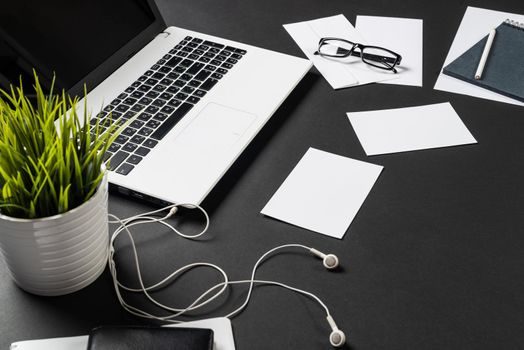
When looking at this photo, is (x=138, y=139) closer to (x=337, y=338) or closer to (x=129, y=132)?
(x=129, y=132)

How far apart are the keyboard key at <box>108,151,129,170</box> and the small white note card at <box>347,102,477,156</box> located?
41 centimetres

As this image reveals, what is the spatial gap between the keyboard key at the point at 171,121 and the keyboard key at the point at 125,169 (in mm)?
80

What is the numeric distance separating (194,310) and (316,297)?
0.53 ft

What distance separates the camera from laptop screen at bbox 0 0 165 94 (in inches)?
37.0

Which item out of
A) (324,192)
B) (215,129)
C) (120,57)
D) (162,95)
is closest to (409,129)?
(324,192)

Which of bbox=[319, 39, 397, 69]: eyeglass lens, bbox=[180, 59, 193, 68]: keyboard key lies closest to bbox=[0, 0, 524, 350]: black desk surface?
bbox=[319, 39, 397, 69]: eyeglass lens

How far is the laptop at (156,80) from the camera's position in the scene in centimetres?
92

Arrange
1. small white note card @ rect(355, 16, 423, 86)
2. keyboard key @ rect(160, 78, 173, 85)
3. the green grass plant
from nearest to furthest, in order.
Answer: the green grass plant → keyboard key @ rect(160, 78, 173, 85) → small white note card @ rect(355, 16, 423, 86)

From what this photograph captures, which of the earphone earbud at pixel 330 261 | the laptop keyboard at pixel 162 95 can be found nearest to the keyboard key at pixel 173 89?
the laptop keyboard at pixel 162 95

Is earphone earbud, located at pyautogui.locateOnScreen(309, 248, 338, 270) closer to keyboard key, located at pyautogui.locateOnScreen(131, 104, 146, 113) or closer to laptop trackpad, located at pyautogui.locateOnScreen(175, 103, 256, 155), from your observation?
laptop trackpad, located at pyautogui.locateOnScreen(175, 103, 256, 155)

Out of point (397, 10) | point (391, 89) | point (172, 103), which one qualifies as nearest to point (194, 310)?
point (172, 103)

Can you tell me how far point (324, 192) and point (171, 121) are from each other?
30 centimetres

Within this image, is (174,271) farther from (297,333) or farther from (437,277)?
(437,277)

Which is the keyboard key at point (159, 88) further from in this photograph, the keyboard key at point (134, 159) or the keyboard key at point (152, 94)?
the keyboard key at point (134, 159)
